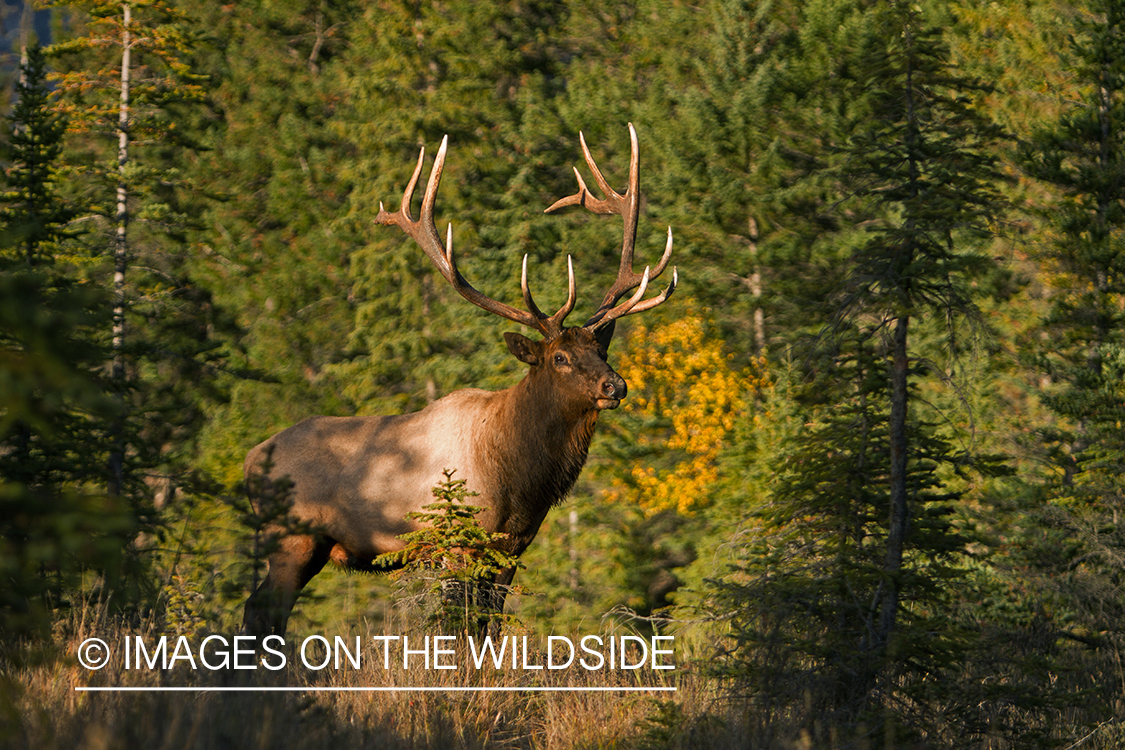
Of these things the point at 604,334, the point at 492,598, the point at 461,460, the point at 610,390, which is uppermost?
the point at 604,334

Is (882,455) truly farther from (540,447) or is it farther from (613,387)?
(540,447)

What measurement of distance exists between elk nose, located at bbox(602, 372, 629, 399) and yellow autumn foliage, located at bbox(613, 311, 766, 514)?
39.8 ft

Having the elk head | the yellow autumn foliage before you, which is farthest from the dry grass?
the yellow autumn foliage

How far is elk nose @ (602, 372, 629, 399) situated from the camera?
282 inches

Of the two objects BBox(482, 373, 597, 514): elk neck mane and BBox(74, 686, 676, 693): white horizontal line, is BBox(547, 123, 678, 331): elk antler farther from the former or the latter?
BBox(74, 686, 676, 693): white horizontal line

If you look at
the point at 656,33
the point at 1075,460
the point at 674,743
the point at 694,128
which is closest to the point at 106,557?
the point at 674,743

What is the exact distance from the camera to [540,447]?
7.67 meters

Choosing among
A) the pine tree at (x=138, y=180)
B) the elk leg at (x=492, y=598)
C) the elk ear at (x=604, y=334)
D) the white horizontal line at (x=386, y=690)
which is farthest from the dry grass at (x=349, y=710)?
the pine tree at (x=138, y=180)

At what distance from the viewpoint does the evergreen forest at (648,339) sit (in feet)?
16.6

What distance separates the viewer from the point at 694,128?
2331cm

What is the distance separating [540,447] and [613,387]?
78 centimetres

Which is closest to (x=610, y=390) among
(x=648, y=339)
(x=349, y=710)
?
(x=349, y=710)

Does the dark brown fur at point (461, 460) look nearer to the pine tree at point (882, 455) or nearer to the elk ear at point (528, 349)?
the elk ear at point (528, 349)

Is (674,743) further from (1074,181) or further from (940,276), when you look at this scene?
(1074,181)
